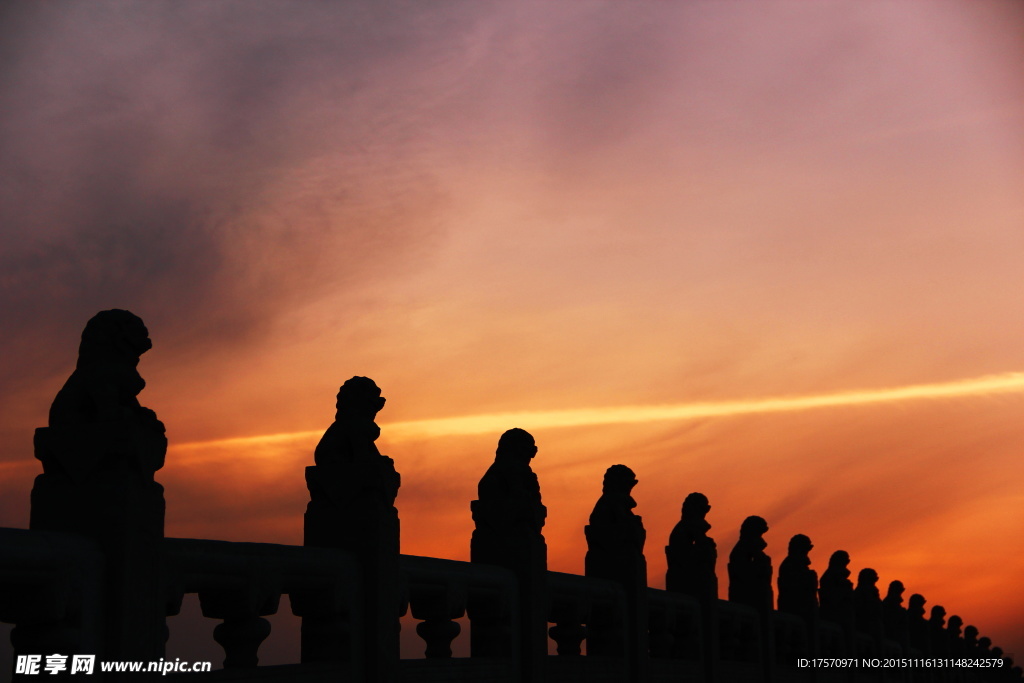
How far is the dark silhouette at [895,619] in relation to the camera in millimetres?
41406

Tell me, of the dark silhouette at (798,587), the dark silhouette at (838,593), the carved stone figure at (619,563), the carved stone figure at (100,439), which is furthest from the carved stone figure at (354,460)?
the dark silhouette at (838,593)

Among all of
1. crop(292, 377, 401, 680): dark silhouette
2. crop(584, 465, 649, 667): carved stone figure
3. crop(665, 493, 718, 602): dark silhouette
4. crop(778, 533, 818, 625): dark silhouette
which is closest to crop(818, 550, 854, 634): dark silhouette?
crop(778, 533, 818, 625): dark silhouette

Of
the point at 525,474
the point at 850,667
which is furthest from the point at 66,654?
the point at 850,667

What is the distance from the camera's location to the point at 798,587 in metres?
30.5

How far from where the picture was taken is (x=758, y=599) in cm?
2686

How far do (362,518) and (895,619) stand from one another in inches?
1284

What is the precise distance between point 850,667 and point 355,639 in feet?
78.3

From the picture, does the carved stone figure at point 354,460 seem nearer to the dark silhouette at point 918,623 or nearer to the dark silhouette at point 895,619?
the dark silhouette at point 895,619

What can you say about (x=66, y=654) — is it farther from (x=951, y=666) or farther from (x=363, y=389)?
(x=951, y=666)

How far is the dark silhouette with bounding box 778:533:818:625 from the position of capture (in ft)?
99.7

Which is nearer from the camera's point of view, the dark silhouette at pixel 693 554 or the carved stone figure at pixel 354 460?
the carved stone figure at pixel 354 460

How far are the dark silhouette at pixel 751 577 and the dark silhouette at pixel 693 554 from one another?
373cm

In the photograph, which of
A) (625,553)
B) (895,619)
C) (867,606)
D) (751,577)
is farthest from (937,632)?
(625,553)

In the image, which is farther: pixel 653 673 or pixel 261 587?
pixel 653 673
